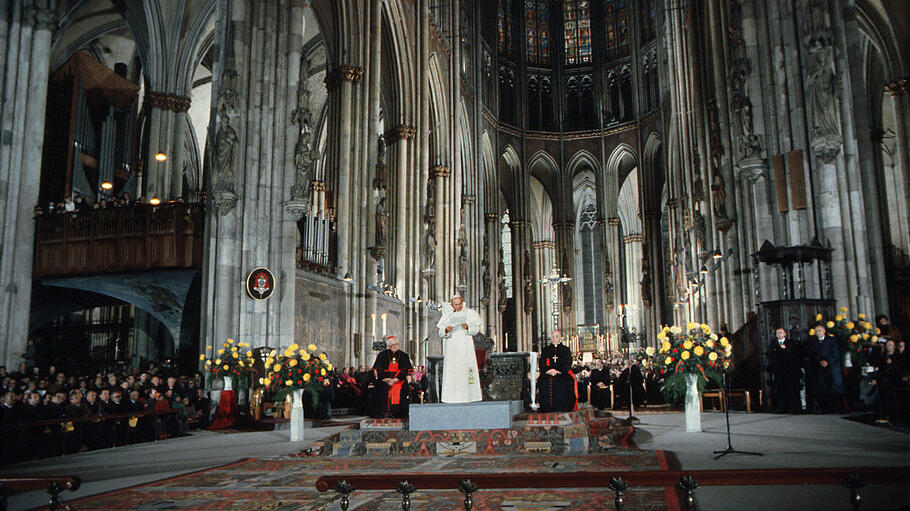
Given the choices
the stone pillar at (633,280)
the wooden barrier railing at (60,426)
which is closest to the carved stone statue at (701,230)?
the wooden barrier railing at (60,426)

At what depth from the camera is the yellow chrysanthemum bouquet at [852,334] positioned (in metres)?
11.2

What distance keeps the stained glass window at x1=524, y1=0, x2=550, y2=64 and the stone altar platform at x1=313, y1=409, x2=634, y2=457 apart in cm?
3712

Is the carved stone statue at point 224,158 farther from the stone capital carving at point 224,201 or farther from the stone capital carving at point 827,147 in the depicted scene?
the stone capital carving at point 827,147

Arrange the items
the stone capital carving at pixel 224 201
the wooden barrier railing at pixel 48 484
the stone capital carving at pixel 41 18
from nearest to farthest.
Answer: the wooden barrier railing at pixel 48 484 → the stone capital carving at pixel 224 201 → the stone capital carving at pixel 41 18

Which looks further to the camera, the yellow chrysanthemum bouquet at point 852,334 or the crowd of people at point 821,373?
the yellow chrysanthemum bouquet at point 852,334

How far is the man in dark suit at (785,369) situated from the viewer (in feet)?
37.4

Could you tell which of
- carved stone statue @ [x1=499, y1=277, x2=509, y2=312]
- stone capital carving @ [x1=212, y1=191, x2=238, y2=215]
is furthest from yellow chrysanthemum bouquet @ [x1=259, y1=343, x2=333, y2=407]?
carved stone statue @ [x1=499, y1=277, x2=509, y2=312]

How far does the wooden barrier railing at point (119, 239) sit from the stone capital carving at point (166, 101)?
24.7 ft

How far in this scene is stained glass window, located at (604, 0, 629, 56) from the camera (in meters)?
41.6

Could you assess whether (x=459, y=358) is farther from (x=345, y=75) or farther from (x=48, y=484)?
(x=345, y=75)

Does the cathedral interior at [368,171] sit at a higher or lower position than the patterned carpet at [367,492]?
higher

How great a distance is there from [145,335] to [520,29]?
29.1 meters

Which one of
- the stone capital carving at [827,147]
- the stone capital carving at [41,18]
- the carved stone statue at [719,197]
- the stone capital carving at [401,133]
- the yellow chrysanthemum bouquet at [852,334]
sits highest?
the stone capital carving at [401,133]

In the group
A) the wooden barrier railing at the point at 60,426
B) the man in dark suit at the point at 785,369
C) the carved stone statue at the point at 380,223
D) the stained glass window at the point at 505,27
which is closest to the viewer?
the wooden barrier railing at the point at 60,426
